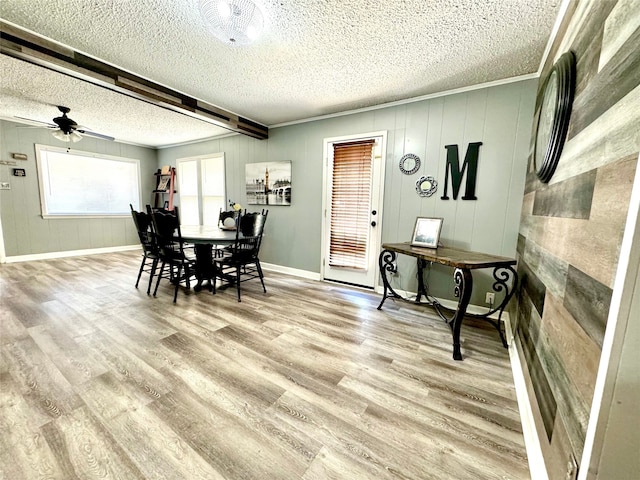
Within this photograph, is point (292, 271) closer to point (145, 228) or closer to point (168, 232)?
point (168, 232)

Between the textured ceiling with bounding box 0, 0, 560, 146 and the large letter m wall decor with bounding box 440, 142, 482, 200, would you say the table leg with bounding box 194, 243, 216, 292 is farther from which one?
the large letter m wall decor with bounding box 440, 142, 482, 200

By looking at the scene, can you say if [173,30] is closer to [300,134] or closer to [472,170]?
[300,134]

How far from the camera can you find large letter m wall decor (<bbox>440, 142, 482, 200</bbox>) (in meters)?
2.53

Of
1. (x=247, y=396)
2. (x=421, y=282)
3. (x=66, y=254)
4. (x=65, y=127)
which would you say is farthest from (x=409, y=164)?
(x=66, y=254)

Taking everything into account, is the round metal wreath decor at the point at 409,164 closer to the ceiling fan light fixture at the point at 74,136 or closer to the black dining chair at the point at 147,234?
the black dining chair at the point at 147,234

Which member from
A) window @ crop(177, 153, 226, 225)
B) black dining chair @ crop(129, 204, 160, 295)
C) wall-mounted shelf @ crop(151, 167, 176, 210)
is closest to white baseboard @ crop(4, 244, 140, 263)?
wall-mounted shelf @ crop(151, 167, 176, 210)

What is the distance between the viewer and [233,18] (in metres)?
1.44

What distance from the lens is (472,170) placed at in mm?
2539

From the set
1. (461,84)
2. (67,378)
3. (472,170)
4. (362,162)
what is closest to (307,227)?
(362,162)

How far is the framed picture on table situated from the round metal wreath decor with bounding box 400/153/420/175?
0.61 meters

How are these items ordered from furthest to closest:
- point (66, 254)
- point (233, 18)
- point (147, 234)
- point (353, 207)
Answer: point (66, 254) < point (353, 207) < point (147, 234) < point (233, 18)

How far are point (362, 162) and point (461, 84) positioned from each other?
1.28m

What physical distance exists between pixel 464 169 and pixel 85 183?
22.0ft

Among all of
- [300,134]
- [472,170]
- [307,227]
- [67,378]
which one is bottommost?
[67,378]
